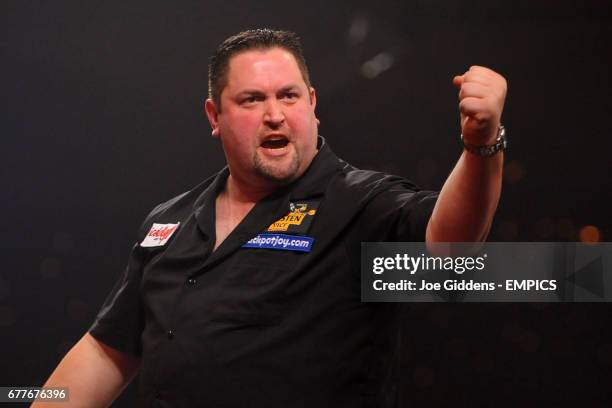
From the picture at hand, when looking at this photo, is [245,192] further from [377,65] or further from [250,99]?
[377,65]

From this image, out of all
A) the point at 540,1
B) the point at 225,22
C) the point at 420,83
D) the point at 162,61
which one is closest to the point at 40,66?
the point at 162,61

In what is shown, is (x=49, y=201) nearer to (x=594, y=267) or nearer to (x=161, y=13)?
(x=161, y=13)

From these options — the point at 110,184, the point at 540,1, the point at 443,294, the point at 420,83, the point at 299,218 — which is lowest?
the point at 443,294

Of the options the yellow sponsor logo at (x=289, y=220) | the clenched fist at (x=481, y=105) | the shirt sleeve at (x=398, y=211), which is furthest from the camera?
the yellow sponsor logo at (x=289, y=220)

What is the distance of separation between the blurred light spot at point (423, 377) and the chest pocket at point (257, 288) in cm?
85

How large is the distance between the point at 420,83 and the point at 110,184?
1.11 metres

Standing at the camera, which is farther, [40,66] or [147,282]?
[40,66]

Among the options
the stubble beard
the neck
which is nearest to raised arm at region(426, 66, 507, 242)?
the stubble beard

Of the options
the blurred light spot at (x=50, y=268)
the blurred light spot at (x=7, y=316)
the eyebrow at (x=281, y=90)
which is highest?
the eyebrow at (x=281, y=90)

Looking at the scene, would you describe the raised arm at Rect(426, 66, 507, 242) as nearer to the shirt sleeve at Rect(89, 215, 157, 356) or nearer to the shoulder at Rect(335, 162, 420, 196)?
the shoulder at Rect(335, 162, 420, 196)

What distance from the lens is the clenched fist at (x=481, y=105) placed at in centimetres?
111

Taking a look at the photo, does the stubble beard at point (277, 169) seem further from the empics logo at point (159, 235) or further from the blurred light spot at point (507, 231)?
the blurred light spot at point (507, 231)

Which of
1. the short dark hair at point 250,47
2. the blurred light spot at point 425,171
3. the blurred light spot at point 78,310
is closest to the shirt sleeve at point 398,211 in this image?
the short dark hair at point 250,47

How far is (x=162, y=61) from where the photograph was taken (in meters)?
2.50
